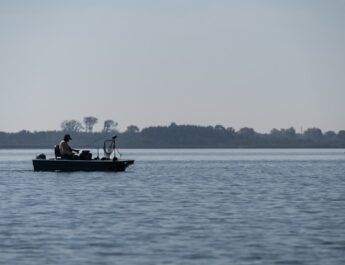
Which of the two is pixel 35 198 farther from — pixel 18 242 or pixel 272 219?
pixel 18 242

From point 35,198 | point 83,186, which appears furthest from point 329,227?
point 83,186

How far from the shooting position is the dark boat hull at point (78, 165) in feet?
203

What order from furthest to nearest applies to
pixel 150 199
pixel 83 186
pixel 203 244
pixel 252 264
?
pixel 83 186, pixel 150 199, pixel 203 244, pixel 252 264

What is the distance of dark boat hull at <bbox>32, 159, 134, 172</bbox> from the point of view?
203ft

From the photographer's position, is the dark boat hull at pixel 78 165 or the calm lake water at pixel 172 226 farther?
the dark boat hull at pixel 78 165

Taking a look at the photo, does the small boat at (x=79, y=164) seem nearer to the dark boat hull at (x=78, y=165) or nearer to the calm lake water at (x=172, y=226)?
the dark boat hull at (x=78, y=165)

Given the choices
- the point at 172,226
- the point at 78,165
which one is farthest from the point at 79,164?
the point at 172,226

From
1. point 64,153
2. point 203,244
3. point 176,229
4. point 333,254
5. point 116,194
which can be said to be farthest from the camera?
point 64,153

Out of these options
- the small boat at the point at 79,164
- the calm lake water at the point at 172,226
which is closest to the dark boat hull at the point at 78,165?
the small boat at the point at 79,164

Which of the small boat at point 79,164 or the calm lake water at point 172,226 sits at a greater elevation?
the small boat at point 79,164

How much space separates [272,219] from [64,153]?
112ft

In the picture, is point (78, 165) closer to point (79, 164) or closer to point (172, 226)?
point (79, 164)

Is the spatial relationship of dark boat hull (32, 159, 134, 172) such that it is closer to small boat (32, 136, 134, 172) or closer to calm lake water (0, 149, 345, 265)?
small boat (32, 136, 134, 172)

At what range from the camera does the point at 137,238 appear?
24672mm
